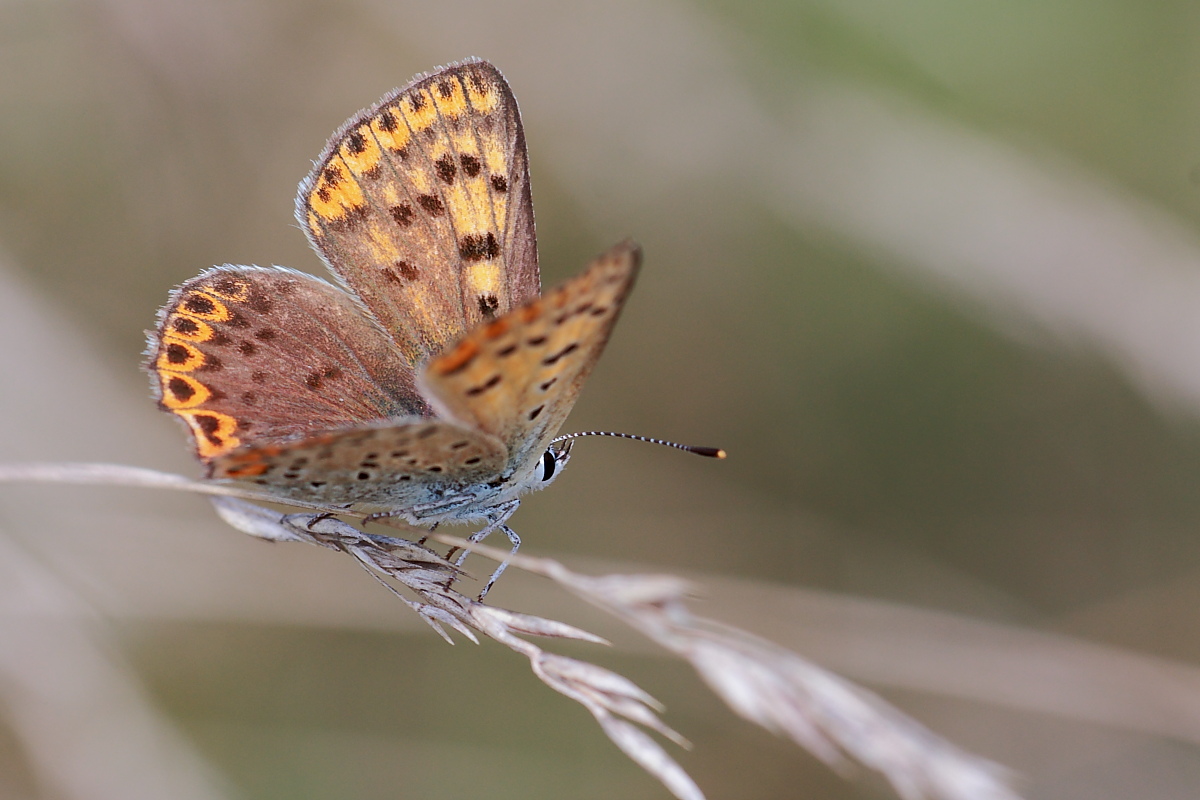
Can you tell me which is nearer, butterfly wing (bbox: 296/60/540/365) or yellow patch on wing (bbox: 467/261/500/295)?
butterfly wing (bbox: 296/60/540/365)

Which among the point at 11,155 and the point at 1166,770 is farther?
the point at 11,155

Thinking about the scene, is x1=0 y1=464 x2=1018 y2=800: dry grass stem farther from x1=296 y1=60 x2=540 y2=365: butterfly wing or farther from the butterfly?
x1=296 y1=60 x2=540 y2=365: butterfly wing

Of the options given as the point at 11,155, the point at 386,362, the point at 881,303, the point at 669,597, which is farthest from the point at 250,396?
the point at 881,303

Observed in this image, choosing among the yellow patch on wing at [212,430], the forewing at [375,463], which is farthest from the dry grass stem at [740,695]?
the yellow patch on wing at [212,430]

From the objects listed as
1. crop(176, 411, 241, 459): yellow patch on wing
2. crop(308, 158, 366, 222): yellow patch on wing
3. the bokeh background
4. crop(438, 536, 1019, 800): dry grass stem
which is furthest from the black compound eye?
crop(438, 536, 1019, 800): dry grass stem

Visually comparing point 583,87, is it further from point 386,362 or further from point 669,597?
point 669,597

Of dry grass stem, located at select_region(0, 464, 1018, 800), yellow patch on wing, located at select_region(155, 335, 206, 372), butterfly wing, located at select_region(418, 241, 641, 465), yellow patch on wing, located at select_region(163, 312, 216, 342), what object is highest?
butterfly wing, located at select_region(418, 241, 641, 465)

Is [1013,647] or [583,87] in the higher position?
[583,87]
